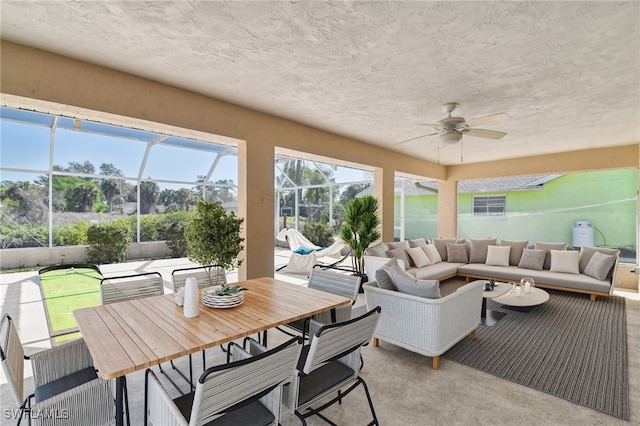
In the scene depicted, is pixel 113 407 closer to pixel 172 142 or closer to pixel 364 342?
pixel 364 342

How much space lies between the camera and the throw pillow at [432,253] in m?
6.25

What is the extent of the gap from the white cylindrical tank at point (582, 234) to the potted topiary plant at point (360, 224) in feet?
15.9

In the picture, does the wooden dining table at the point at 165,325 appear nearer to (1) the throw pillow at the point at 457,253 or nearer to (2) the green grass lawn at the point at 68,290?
(2) the green grass lawn at the point at 68,290

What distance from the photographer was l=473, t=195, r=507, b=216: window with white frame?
305 inches

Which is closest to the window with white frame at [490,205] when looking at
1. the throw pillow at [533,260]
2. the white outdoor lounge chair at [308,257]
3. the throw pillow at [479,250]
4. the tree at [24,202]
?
the throw pillow at [479,250]

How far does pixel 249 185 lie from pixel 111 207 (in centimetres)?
474

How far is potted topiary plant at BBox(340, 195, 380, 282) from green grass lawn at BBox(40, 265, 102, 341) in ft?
11.8

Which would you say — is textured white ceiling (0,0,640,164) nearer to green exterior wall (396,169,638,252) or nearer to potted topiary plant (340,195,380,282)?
potted topiary plant (340,195,380,282)

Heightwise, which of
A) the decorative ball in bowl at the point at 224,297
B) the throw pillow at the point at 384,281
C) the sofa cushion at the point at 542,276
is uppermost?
the decorative ball in bowl at the point at 224,297

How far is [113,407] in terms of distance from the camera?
1.57 metres

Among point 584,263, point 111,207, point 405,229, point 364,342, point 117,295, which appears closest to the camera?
point 364,342

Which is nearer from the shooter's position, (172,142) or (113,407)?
(113,407)

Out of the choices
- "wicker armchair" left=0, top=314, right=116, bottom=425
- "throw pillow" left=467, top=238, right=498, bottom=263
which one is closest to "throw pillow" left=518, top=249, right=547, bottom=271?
"throw pillow" left=467, top=238, right=498, bottom=263

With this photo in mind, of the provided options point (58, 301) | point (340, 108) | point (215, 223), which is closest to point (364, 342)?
point (215, 223)
